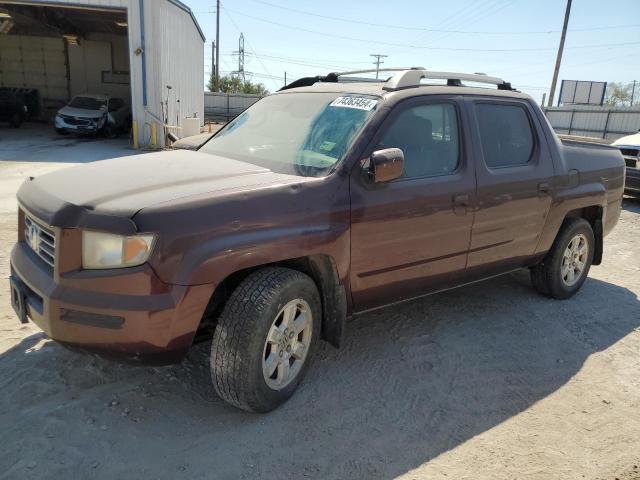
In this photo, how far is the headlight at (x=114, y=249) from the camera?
2.48 meters

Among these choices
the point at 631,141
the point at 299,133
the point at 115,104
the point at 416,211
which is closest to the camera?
the point at 416,211

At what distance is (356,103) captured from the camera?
351 cm

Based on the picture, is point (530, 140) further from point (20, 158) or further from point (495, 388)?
point (20, 158)

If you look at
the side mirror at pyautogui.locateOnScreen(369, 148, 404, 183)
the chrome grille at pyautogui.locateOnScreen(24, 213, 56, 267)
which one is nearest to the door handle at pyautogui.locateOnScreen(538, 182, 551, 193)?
the side mirror at pyautogui.locateOnScreen(369, 148, 404, 183)

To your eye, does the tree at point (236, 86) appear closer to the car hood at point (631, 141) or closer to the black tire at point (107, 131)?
the black tire at point (107, 131)

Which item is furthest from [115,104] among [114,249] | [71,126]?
[114,249]

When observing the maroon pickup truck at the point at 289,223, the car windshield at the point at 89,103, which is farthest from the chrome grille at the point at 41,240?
the car windshield at the point at 89,103

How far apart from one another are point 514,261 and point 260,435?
8.84 ft

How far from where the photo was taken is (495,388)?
11.3 feet

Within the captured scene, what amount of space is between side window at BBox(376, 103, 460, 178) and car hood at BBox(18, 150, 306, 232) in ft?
2.66

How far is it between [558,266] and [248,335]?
11.2 feet

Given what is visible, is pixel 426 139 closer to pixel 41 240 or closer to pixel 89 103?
pixel 41 240

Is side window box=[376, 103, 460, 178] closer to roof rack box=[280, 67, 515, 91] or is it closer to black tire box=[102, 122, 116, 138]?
roof rack box=[280, 67, 515, 91]

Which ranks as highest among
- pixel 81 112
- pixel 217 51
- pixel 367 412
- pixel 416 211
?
pixel 217 51
